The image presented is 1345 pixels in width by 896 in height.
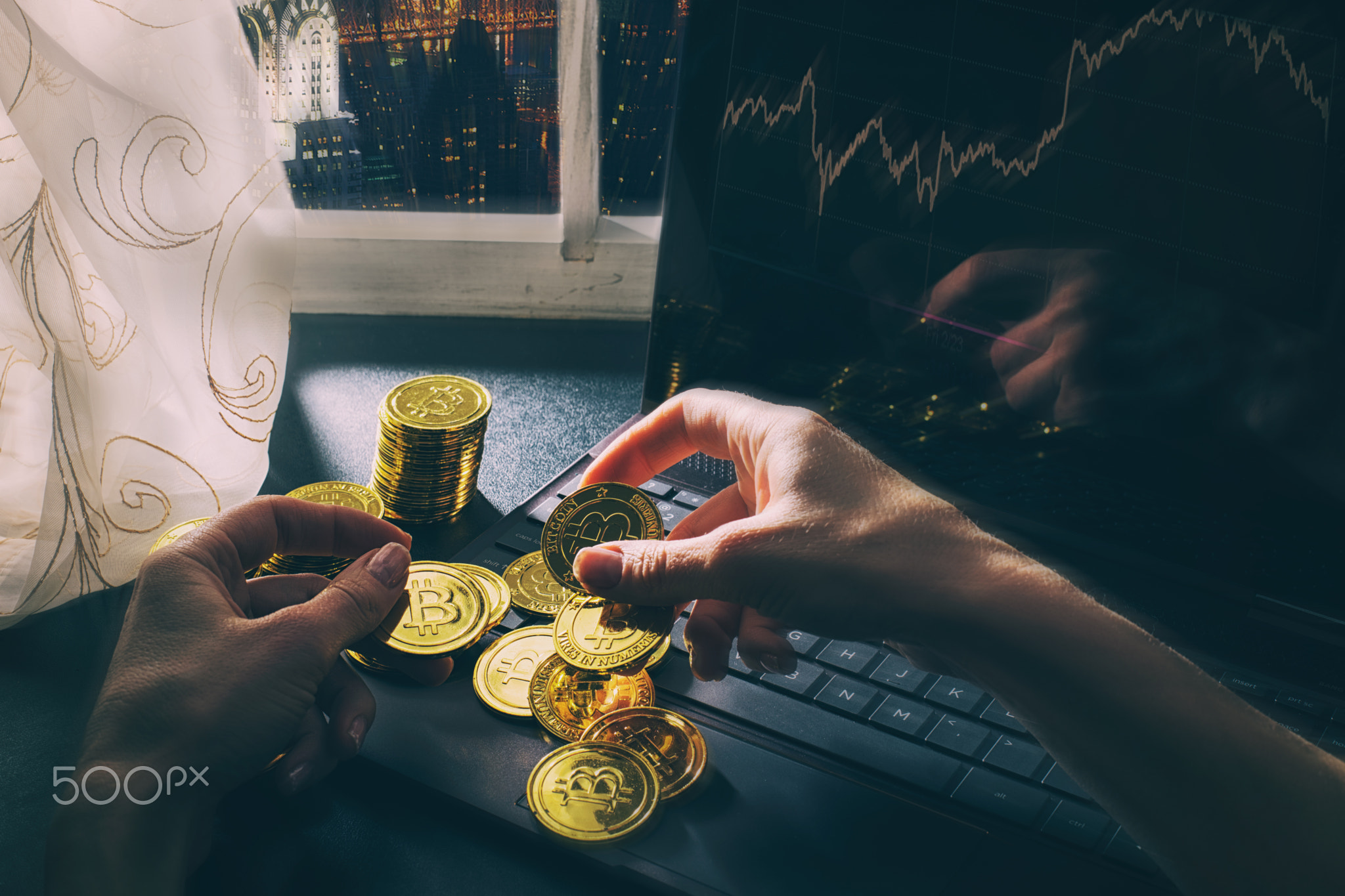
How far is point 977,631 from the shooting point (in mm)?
543

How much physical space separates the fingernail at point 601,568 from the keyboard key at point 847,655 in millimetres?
194

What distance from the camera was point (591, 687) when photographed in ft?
2.22

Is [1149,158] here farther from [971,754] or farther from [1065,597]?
[971,754]

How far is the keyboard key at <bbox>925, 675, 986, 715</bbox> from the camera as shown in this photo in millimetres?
648

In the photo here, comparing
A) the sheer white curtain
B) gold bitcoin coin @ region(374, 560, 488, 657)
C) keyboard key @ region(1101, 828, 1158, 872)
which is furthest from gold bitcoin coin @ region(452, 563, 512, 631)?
keyboard key @ region(1101, 828, 1158, 872)

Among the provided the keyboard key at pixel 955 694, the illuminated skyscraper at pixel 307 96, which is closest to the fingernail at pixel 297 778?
the keyboard key at pixel 955 694

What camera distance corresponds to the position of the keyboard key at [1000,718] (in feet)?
2.08

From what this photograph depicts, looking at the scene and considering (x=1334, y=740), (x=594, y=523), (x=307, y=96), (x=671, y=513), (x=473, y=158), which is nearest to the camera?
(x=1334, y=740)

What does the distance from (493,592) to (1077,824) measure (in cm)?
46

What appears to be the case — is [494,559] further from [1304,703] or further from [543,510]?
[1304,703]

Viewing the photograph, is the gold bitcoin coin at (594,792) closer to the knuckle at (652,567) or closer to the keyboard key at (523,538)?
the knuckle at (652,567)

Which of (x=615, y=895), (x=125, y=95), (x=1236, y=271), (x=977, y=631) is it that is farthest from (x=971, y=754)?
(x=125, y=95)

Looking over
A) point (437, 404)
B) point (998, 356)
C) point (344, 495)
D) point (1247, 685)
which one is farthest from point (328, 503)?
point (1247, 685)

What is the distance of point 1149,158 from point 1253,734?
1.21ft
